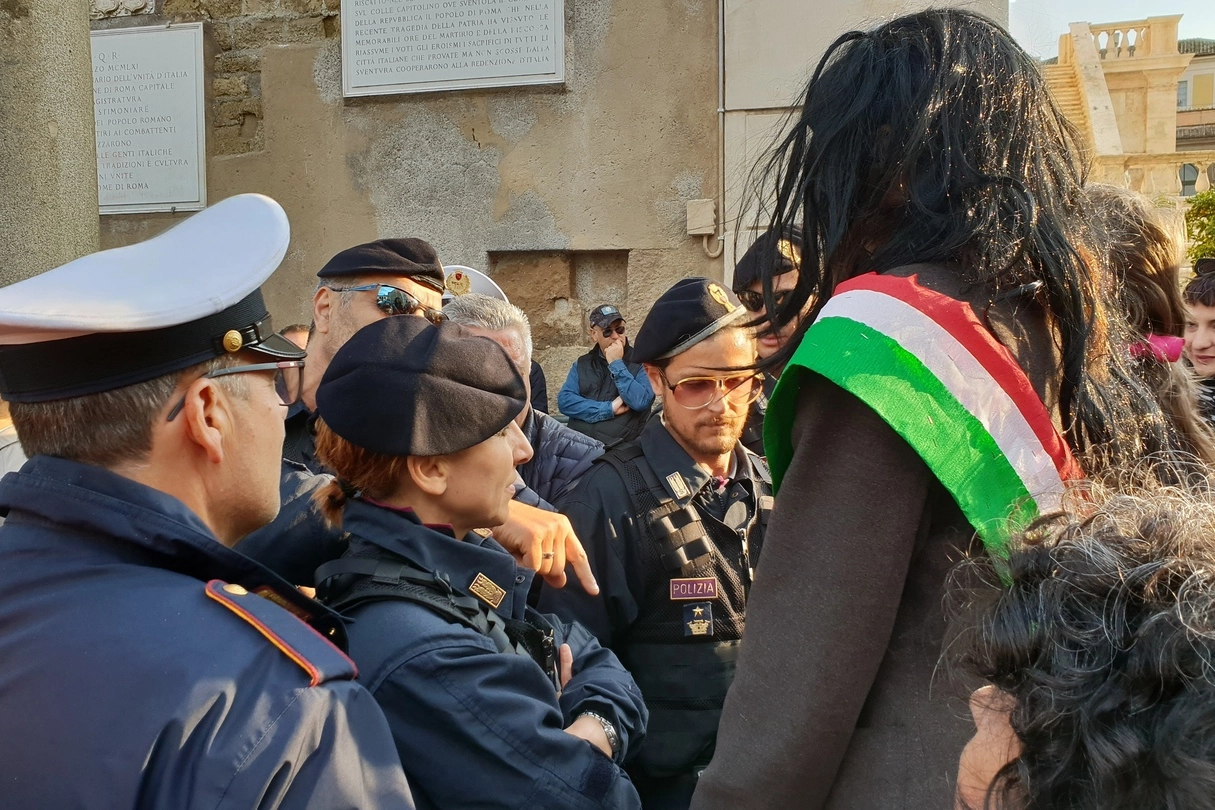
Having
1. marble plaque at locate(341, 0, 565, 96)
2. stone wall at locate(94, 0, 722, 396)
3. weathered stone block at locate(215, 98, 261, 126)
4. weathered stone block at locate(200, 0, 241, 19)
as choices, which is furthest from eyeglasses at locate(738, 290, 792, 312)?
weathered stone block at locate(200, 0, 241, 19)

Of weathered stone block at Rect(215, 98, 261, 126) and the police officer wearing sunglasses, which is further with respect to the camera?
weathered stone block at Rect(215, 98, 261, 126)

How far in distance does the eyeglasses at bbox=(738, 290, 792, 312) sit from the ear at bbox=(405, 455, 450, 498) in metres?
0.64

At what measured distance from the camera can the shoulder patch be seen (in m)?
1.16

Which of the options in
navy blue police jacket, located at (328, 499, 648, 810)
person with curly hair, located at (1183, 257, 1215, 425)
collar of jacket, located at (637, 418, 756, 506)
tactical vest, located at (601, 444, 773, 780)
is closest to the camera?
navy blue police jacket, located at (328, 499, 648, 810)

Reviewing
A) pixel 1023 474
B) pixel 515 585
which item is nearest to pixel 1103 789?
pixel 1023 474

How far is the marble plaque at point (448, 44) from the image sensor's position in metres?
5.85

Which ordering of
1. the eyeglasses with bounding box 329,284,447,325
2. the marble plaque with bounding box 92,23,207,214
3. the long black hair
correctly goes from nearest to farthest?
the long black hair < the eyeglasses with bounding box 329,284,447,325 < the marble plaque with bounding box 92,23,207,214

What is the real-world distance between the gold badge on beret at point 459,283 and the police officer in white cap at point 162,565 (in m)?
3.42

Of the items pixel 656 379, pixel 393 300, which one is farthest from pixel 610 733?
pixel 393 300

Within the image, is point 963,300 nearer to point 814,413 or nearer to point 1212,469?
point 814,413

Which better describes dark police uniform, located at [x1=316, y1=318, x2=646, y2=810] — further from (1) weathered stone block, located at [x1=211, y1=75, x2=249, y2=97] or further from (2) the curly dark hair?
(1) weathered stone block, located at [x1=211, y1=75, x2=249, y2=97]

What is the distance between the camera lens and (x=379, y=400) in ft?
5.88

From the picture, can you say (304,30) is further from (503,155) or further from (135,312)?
(135,312)

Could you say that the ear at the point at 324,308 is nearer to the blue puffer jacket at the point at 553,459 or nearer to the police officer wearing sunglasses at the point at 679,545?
the blue puffer jacket at the point at 553,459
